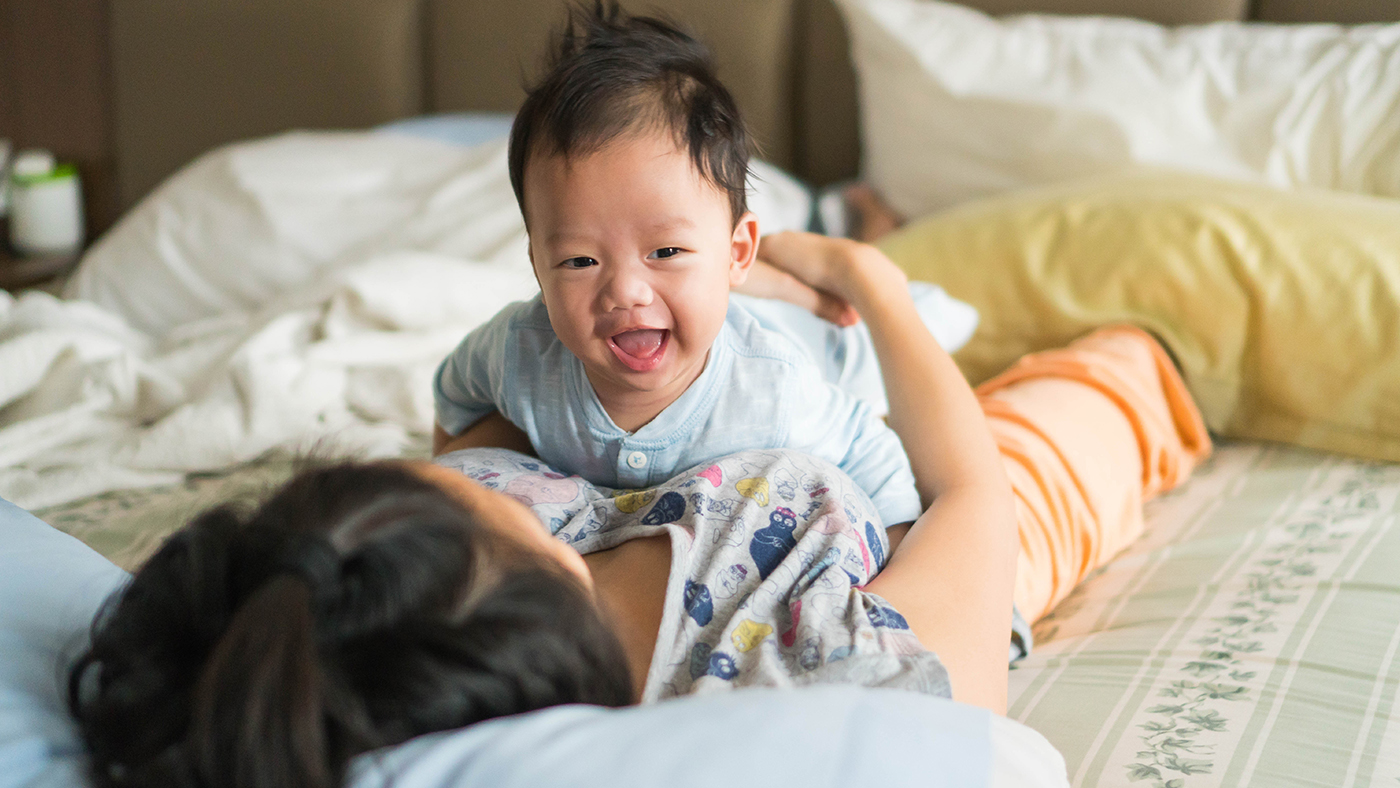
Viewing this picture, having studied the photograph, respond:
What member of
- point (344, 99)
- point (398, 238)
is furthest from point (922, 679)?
point (344, 99)

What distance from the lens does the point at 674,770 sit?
1.29 feet

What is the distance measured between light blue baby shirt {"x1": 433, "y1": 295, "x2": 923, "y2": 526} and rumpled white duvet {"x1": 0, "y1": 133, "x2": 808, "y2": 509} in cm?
23

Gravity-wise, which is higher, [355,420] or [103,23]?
[103,23]

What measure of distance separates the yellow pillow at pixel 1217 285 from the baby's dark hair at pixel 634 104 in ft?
2.24

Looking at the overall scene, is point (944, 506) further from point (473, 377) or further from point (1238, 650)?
point (473, 377)

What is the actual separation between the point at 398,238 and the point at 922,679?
1.37 metres

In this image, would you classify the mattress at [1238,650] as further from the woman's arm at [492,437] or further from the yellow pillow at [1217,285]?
the woman's arm at [492,437]

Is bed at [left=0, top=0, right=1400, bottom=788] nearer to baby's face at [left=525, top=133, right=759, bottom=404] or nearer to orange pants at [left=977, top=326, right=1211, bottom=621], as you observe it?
orange pants at [left=977, top=326, right=1211, bottom=621]

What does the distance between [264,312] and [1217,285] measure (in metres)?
1.29

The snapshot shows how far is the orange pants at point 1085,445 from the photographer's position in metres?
0.92

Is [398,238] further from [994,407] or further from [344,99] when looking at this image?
[994,407]

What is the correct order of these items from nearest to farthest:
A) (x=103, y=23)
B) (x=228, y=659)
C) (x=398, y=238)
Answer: (x=228, y=659)
(x=398, y=238)
(x=103, y=23)

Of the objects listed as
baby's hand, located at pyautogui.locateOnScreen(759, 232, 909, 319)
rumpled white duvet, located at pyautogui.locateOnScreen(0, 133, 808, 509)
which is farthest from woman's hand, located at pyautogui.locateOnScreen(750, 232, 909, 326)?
rumpled white duvet, located at pyautogui.locateOnScreen(0, 133, 808, 509)

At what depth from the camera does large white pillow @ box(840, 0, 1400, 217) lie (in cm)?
139
